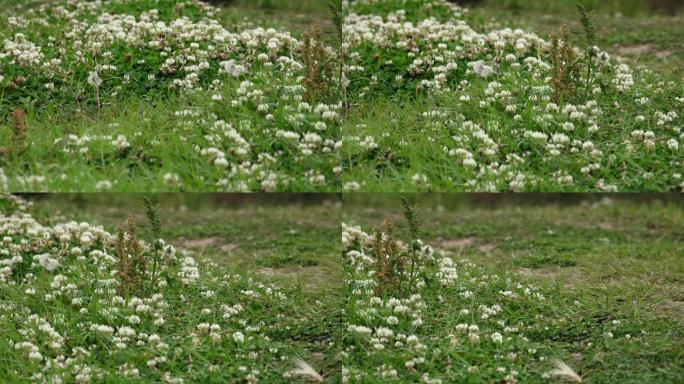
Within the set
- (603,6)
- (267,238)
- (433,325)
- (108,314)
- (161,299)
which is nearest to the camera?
(108,314)

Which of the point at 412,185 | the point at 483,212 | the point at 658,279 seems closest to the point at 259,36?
the point at 412,185

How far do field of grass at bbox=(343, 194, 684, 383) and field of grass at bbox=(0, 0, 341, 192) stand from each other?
42.6 inches

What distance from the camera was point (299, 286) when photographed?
278 inches

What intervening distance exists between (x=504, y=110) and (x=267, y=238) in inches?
106

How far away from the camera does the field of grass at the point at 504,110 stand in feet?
21.2

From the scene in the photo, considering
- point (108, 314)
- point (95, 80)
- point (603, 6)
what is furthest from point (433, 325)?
point (603, 6)

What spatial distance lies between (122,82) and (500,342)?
140 inches

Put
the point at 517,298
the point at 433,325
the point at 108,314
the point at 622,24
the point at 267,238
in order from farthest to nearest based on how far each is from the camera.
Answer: the point at 622,24 < the point at 267,238 < the point at 517,298 < the point at 433,325 < the point at 108,314

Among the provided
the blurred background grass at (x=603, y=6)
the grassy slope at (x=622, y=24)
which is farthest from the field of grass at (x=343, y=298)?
the blurred background grass at (x=603, y=6)

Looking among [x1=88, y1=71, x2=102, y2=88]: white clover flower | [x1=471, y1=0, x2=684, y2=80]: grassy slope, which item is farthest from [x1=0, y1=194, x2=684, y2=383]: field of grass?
[x1=471, y1=0, x2=684, y2=80]: grassy slope

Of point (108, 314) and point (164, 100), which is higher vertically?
point (164, 100)

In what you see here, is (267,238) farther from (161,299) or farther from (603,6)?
(603,6)

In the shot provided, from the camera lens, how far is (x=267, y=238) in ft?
27.3

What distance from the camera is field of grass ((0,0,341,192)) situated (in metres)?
6.23
